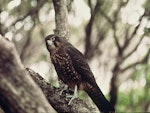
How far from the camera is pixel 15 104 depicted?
4.62 metres

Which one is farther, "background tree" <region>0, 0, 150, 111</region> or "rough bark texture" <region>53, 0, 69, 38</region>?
"background tree" <region>0, 0, 150, 111</region>

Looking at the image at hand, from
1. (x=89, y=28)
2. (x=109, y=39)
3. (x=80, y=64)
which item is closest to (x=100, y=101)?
(x=80, y=64)

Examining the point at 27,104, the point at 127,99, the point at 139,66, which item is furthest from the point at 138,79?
the point at 27,104

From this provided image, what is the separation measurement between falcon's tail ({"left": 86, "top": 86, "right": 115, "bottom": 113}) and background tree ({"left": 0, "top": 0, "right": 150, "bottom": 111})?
3841 mm

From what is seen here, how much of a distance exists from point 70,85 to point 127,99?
982cm

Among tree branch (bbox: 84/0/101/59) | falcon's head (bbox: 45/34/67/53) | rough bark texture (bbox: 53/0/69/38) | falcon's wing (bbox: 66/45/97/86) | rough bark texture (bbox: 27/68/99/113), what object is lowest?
rough bark texture (bbox: 27/68/99/113)

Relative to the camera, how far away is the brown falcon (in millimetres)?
7219

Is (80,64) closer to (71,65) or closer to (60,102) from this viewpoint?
(71,65)

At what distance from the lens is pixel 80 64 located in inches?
287

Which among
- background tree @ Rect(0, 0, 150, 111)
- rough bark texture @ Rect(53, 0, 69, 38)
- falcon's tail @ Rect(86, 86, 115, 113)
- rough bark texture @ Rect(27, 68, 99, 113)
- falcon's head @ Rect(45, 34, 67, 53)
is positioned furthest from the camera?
background tree @ Rect(0, 0, 150, 111)

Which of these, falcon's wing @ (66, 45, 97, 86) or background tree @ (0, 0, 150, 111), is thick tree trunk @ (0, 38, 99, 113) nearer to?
falcon's wing @ (66, 45, 97, 86)

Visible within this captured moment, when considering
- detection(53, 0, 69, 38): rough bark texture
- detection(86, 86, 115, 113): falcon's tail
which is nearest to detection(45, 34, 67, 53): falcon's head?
detection(53, 0, 69, 38): rough bark texture

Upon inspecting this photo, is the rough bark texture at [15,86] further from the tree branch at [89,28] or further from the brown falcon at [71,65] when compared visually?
the tree branch at [89,28]

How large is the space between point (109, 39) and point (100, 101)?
11050mm
